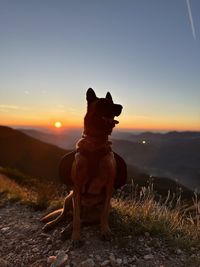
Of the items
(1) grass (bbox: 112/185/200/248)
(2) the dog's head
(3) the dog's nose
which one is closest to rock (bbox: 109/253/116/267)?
(1) grass (bbox: 112/185/200/248)

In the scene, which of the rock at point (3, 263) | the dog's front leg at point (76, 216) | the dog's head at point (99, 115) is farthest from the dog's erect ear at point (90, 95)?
the rock at point (3, 263)

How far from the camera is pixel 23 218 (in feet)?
24.9

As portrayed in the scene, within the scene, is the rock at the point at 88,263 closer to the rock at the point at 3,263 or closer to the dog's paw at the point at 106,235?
the dog's paw at the point at 106,235

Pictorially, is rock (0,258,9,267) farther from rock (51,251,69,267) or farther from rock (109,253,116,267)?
rock (109,253,116,267)

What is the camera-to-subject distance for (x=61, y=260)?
5113 mm

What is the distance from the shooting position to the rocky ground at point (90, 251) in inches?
204

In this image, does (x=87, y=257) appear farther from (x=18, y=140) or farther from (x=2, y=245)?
(x=18, y=140)

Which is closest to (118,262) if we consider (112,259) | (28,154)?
(112,259)

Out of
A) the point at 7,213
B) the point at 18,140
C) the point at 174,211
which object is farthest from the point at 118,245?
the point at 18,140

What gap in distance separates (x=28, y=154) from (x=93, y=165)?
2073 inches

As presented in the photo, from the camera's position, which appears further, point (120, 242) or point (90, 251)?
point (120, 242)

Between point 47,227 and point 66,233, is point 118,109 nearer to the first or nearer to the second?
point 66,233

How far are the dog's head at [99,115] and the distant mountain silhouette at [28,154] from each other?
4020 centimetres

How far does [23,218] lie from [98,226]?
7.28 ft
